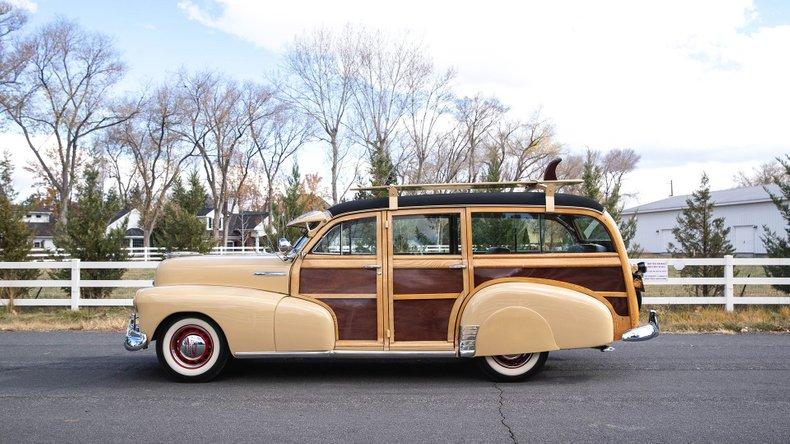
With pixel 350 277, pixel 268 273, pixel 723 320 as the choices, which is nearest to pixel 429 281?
pixel 350 277

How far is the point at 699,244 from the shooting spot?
50.7 feet

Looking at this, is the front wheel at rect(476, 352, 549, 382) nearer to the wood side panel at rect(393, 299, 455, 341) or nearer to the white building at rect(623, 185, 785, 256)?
the wood side panel at rect(393, 299, 455, 341)

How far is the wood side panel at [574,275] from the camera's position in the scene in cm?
677

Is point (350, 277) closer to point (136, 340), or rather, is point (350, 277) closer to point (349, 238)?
point (349, 238)

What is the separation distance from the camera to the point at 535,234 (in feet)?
22.7

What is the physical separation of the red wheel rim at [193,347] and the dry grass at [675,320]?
4.97 meters

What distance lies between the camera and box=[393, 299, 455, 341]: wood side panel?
674 centimetres

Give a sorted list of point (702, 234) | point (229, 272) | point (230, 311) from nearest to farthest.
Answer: point (230, 311)
point (229, 272)
point (702, 234)

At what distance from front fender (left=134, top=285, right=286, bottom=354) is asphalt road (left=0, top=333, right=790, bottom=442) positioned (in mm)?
488

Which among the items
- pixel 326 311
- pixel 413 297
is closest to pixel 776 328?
pixel 413 297

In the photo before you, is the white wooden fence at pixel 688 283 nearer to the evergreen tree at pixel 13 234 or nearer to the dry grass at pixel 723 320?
the dry grass at pixel 723 320

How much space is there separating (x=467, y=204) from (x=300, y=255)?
183cm

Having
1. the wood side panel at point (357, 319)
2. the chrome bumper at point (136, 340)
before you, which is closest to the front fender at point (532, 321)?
the wood side panel at point (357, 319)

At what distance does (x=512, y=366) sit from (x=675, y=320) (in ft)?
19.4
